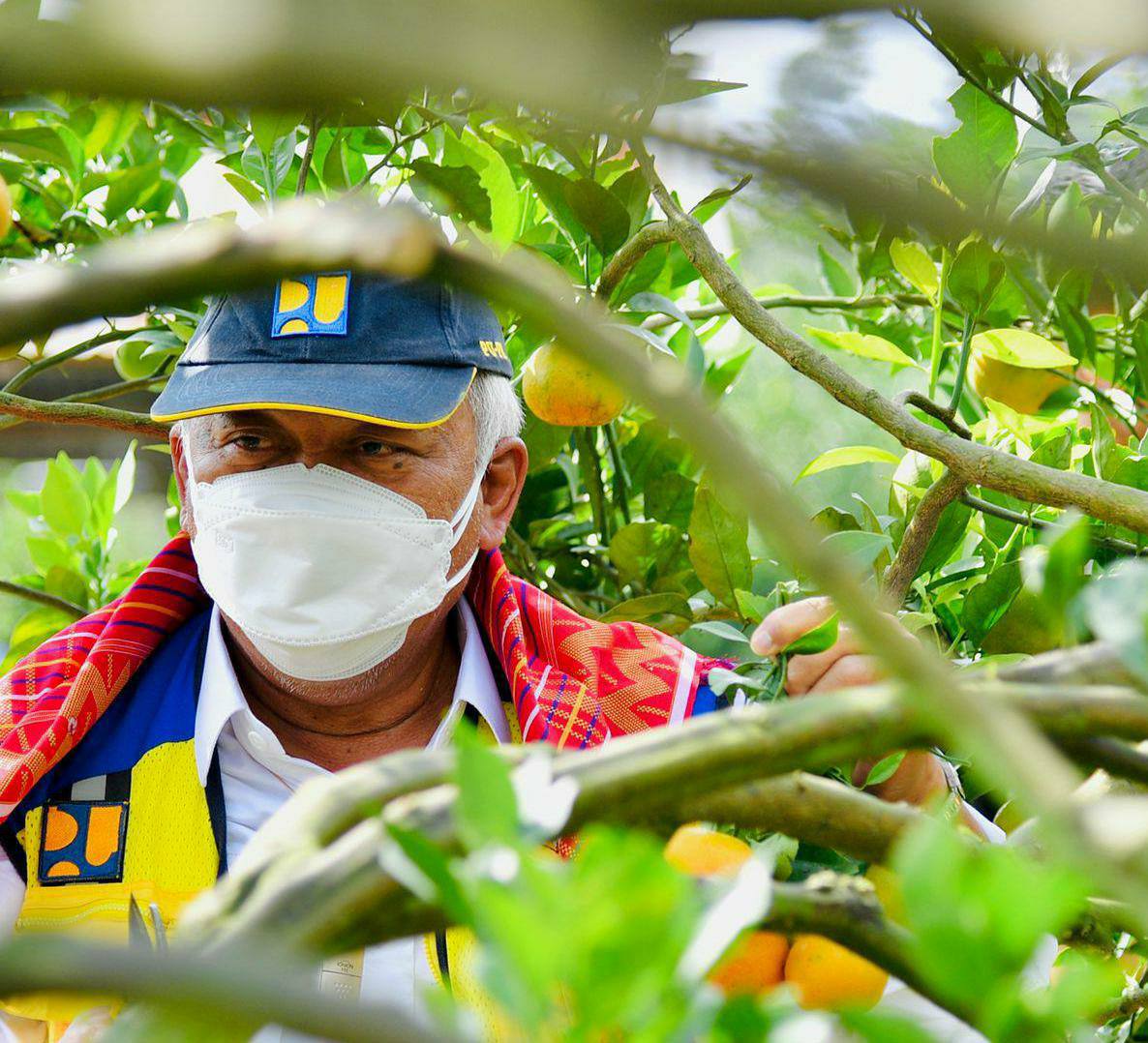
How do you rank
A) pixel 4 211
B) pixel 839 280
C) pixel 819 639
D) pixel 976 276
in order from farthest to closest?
pixel 839 280 → pixel 976 276 → pixel 4 211 → pixel 819 639

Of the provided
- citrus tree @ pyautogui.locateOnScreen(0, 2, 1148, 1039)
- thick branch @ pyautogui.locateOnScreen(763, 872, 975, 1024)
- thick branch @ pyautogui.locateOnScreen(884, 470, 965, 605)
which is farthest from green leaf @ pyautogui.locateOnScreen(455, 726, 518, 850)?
thick branch @ pyautogui.locateOnScreen(884, 470, 965, 605)

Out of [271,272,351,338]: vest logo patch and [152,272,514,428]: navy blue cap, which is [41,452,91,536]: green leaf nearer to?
[152,272,514,428]: navy blue cap

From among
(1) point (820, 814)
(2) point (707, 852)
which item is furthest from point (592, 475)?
(1) point (820, 814)

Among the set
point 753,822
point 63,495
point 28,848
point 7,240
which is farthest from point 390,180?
point 753,822

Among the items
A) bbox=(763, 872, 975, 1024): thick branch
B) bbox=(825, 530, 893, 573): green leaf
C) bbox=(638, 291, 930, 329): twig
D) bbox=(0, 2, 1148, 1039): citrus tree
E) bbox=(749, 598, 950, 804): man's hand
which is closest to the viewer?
bbox=(0, 2, 1148, 1039): citrus tree

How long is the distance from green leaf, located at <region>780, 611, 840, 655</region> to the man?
0.60m

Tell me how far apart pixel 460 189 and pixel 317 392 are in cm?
30

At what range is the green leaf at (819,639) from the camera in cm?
68

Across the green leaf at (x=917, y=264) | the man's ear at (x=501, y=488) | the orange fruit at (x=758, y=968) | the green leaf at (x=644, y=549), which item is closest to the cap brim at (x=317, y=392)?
the man's ear at (x=501, y=488)

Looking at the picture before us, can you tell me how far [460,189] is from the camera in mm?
1137

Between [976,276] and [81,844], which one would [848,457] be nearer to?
[976,276]

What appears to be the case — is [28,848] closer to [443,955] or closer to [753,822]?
[443,955]

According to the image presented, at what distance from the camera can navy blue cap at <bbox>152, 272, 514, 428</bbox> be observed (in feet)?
4.43

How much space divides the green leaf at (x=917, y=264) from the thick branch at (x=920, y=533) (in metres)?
0.26
